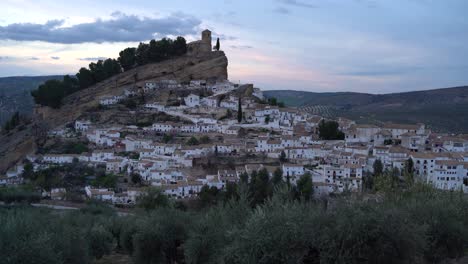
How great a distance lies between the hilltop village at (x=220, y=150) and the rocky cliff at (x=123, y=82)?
293 centimetres

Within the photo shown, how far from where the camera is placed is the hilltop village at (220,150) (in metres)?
34.2

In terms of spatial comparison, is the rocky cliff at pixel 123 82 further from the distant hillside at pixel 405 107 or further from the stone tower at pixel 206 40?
the distant hillside at pixel 405 107

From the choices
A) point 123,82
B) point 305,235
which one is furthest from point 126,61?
point 305,235

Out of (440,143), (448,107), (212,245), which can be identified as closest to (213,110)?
(440,143)

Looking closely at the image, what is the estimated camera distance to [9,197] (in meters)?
30.7

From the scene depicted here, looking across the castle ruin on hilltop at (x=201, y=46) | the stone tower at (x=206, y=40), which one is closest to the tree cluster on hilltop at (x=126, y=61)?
the castle ruin on hilltop at (x=201, y=46)

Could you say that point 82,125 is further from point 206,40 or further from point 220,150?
point 206,40

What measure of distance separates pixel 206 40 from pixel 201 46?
1240mm

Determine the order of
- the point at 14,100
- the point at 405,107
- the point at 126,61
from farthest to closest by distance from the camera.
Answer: the point at 14,100 → the point at 405,107 → the point at 126,61

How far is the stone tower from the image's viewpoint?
217 feet

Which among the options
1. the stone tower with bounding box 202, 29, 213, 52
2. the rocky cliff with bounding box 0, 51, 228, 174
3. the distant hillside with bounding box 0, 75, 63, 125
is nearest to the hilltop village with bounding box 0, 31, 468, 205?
the rocky cliff with bounding box 0, 51, 228, 174

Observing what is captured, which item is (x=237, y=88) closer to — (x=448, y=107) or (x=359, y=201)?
(x=448, y=107)

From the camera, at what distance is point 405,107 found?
3406 inches

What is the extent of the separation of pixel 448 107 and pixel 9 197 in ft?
227
